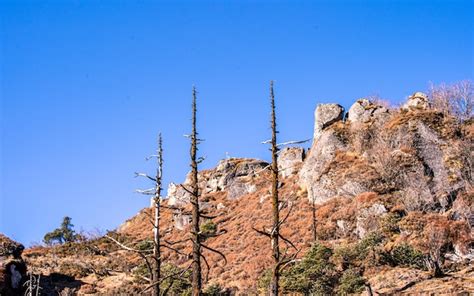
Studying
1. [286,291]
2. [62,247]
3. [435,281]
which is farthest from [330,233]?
[62,247]

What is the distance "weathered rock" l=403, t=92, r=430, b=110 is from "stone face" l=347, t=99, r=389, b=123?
2.98m

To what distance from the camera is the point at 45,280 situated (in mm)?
53906

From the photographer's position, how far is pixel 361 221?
4772 cm

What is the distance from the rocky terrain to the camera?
37188 mm

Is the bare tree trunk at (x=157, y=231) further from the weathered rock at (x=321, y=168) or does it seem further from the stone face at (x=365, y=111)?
the stone face at (x=365, y=111)

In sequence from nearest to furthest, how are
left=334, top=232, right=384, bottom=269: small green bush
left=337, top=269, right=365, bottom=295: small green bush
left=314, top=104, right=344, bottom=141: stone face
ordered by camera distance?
left=337, top=269, right=365, bottom=295: small green bush, left=334, top=232, right=384, bottom=269: small green bush, left=314, top=104, right=344, bottom=141: stone face

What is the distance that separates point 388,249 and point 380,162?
17.3 m

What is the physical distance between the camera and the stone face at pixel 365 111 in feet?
211

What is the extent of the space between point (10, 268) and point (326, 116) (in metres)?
44.9

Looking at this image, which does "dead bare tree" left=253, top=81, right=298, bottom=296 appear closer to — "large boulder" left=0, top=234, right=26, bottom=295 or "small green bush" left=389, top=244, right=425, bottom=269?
"small green bush" left=389, top=244, right=425, bottom=269

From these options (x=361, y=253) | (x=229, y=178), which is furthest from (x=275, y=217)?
(x=229, y=178)

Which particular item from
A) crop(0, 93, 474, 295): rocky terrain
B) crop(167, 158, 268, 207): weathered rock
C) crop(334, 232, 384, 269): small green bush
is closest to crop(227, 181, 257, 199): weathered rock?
crop(167, 158, 268, 207): weathered rock

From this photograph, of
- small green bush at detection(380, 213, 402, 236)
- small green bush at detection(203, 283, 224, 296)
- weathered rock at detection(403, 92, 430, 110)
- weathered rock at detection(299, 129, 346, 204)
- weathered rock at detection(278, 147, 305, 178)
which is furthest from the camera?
weathered rock at detection(278, 147, 305, 178)

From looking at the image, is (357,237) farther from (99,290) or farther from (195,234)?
(195,234)
